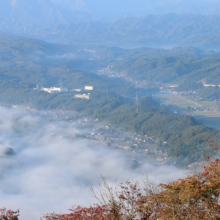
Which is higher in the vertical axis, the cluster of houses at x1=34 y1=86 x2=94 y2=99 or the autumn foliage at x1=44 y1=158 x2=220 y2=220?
the autumn foliage at x1=44 y1=158 x2=220 y2=220

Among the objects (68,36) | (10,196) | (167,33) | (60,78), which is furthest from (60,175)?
(167,33)

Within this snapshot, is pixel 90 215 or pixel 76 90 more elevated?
pixel 90 215

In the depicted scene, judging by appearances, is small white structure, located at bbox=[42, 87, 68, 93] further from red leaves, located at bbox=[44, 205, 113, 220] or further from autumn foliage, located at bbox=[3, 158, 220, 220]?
autumn foliage, located at bbox=[3, 158, 220, 220]

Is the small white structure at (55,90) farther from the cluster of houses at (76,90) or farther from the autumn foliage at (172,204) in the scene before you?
the autumn foliage at (172,204)

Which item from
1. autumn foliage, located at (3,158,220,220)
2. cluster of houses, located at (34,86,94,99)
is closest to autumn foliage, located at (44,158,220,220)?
autumn foliage, located at (3,158,220,220)

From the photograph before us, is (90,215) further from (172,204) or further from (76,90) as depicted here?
(76,90)

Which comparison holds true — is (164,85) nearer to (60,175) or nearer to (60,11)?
(60,175)

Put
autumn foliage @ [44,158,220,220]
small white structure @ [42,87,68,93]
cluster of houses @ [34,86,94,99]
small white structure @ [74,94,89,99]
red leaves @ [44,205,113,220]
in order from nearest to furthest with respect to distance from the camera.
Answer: autumn foliage @ [44,158,220,220]
red leaves @ [44,205,113,220]
small white structure @ [74,94,89,99]
cluster of houses @ [34,86,94,99]
small white structure @ [42,87,68,93]

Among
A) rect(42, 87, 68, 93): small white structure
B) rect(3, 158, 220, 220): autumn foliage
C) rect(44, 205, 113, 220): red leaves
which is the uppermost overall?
rect(3, 158, 220, 220): autumn foliage

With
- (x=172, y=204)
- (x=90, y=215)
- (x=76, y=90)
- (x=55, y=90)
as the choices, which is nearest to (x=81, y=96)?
(x=55, y=90)

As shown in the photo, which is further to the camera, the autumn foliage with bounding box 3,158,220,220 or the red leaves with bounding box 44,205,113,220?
the red leaves with bounding box 44,205,113,220

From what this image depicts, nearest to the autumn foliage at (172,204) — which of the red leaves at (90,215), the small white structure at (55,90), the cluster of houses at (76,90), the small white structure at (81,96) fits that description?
the red leaves at (90,215)
